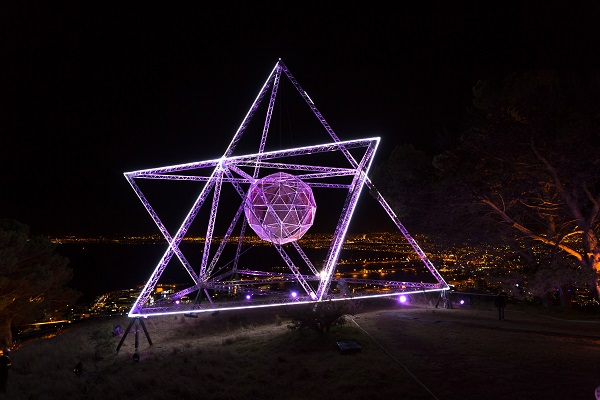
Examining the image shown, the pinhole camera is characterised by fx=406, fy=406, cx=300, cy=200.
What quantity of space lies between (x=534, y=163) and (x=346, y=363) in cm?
1044

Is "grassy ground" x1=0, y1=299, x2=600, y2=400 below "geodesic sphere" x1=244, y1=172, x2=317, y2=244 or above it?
below

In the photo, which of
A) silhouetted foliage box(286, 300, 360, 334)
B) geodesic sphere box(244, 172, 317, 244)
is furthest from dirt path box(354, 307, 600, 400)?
geodesic sphere box(244, 172, 317, 244)

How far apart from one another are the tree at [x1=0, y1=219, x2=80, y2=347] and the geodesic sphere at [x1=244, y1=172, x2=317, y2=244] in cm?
1149

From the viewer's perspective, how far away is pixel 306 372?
28.9 feet

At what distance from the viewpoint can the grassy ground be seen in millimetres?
7566

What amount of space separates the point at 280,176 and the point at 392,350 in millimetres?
9397

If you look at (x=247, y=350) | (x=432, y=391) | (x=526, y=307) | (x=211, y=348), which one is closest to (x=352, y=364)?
(x=432, y=391)

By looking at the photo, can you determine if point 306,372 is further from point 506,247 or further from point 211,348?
point 506,247

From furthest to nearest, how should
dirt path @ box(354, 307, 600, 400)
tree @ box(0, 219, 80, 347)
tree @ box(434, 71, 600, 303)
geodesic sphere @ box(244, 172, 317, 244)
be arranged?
tree @ box(0, 219, 80, 347), geodesic sphere @ box(244, 172, 317, 244), tree @ box(434, 71, 600, 303), dirt path @ box(354, 307, 600, 400)

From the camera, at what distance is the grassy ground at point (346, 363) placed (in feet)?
24.8

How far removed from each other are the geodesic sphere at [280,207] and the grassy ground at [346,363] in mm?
4778

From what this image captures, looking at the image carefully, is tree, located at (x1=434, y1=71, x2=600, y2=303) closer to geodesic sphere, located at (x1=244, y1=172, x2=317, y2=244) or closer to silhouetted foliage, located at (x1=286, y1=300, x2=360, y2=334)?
geodesic sphere, located at (x1=244, y1=172, x2=317, y2=244)

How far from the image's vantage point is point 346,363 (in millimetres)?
9125

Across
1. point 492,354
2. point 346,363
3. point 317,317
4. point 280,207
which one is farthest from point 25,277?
point 492,354
